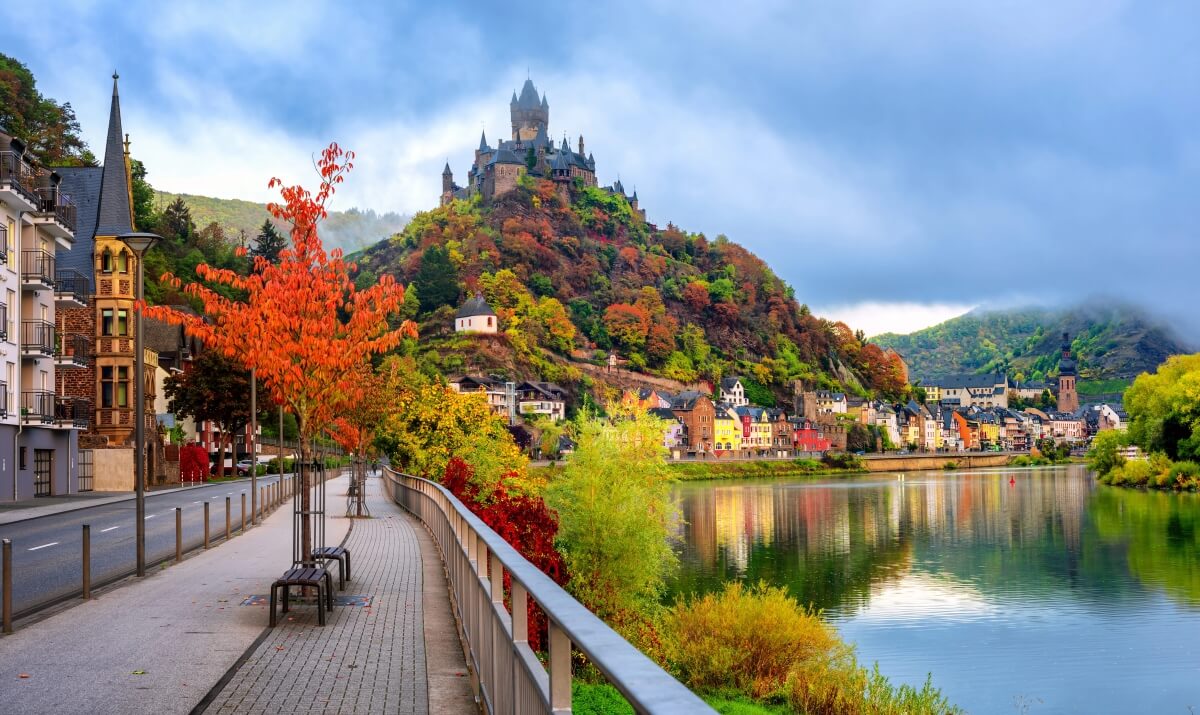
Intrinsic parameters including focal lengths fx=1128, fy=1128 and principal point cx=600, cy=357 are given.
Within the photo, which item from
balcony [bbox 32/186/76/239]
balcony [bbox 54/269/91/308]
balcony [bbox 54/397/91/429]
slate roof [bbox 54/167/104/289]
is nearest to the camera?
balcony [bbox 32/186/76/239]

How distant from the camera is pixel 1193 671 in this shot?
22.4 meters

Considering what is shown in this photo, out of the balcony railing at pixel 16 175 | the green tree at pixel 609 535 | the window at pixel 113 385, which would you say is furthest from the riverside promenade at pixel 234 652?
the window at pixel 113 385

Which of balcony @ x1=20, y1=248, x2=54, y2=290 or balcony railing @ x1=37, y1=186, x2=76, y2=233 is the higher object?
balcony railing @ x1=37, y1=186, x2=76, y2=233

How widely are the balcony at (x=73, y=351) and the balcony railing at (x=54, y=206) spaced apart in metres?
4.95

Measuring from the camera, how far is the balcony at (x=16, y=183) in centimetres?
3729

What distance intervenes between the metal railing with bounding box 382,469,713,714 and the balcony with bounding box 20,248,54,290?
35.9 meters

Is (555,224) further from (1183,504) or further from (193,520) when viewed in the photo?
(193,520)

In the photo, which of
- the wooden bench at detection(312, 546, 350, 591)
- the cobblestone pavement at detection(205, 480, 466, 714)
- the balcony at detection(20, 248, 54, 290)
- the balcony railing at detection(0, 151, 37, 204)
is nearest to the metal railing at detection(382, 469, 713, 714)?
the cobblestone pavement at detection(205, 480, 466, 714)

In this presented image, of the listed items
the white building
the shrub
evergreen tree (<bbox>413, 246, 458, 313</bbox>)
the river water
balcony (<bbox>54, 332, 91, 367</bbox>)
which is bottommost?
the river water

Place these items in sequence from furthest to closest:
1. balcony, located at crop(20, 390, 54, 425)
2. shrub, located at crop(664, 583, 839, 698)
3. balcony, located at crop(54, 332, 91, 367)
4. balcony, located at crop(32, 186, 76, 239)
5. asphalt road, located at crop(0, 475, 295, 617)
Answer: balcony, located at crop(54, 332, 91, 367)
balcony, located at crop(32, 186, 76, 239)
balcony, located at crop(20, 390, 54, 425)
shrub, located at crop(664, 583, 839, 698)
asphalt road, located at crop(0, 475, 295, 617)

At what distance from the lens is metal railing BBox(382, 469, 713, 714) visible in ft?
8.66

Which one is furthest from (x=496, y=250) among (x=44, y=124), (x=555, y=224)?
(x=44, y=124)

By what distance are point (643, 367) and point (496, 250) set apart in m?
28.8

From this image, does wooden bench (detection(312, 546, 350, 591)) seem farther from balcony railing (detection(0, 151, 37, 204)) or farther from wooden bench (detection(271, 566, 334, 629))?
balcony railing (detection(0, 151, 37, 204))
